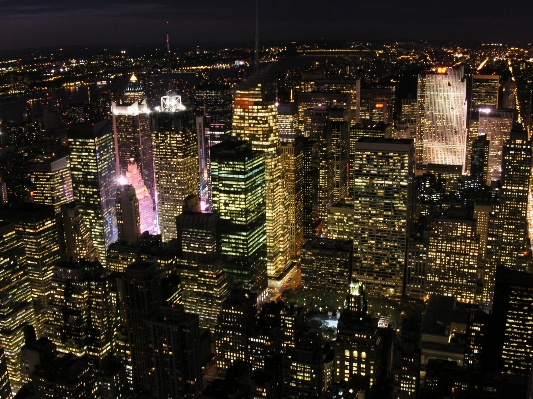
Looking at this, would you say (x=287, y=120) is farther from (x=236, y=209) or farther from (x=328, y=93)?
(x=236, y=209)

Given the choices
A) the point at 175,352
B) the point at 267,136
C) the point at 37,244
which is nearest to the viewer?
the point at 175,352

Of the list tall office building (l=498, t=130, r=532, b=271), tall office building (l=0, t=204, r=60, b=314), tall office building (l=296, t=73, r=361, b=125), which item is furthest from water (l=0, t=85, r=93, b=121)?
tall office building (l=498, t=130, r=532, b=271)

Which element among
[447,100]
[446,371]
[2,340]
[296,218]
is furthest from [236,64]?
[446,371]

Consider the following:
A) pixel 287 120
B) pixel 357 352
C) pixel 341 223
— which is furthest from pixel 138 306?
pixel 287 120

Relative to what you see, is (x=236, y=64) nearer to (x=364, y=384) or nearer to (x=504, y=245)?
(x=504, y=245)

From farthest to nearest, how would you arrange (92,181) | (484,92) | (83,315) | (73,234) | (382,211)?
1. (484,92)
2. (92,181)
3. (382,211)
4. (73,234)
5. (83,315)

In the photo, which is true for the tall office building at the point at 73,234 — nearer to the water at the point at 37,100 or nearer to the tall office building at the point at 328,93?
the water at the point at 37,100
